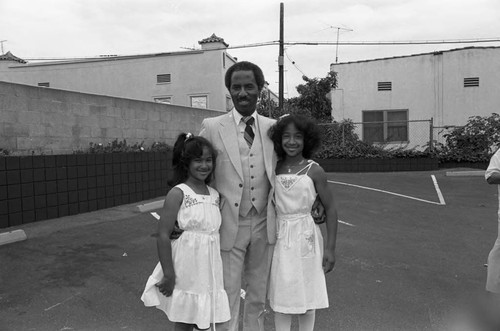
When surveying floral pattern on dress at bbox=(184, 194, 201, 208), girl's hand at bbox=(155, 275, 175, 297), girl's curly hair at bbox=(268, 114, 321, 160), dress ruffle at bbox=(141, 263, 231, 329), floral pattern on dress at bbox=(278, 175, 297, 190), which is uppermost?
girl's curly hair at bbox=(268, 114, 321, 160)

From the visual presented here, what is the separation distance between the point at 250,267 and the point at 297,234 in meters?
0.38

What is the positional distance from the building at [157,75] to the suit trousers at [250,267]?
17480 mm

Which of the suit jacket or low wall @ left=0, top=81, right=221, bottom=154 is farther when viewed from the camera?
low wall @ left=0, top=81, right=221, bottom=154

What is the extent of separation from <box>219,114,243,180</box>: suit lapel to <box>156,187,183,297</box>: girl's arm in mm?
401

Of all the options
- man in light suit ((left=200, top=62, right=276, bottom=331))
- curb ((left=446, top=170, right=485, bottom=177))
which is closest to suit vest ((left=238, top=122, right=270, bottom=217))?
man in light suit ((left=200, top=62, right=276, bottom=331))

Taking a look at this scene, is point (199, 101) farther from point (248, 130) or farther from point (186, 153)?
point (186, 153)

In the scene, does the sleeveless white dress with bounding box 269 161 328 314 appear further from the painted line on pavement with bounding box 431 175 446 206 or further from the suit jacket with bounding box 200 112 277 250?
the painted line on pavement with bounding box 431 175 446 206

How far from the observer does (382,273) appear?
482 centimetres

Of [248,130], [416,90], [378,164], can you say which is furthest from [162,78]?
[248,130]

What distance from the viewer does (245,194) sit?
2.75m

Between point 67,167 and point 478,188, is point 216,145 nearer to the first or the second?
point 67,167

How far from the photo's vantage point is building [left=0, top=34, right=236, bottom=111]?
66.8 feet

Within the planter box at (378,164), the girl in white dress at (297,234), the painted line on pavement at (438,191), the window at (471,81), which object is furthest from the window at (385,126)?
Answer: the girl in white dress at (297,234)

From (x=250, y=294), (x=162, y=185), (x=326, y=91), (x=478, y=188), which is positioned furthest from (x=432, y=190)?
(x=326, y=91)
